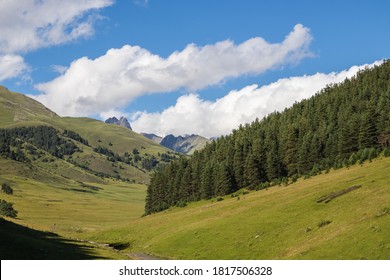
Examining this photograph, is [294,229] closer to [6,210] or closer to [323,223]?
[323,223]

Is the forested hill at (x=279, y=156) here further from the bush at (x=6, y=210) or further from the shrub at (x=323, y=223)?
the bush at (x=6, y=210)

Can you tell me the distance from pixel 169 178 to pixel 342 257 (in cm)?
13565

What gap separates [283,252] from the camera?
168ft

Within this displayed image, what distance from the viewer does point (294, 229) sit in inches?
2287

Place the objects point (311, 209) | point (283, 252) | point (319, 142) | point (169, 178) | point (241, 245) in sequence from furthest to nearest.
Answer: point (169, 178) < point (319, 142) < point (311, 209) < point (241, 245) < point (283, 252)

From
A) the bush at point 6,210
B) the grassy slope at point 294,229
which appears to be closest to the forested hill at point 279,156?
the grassy slope at point 294,229

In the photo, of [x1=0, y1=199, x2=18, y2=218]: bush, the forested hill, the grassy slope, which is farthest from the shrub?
[x1=0, y1=199, x2=18, y2=218]: bush

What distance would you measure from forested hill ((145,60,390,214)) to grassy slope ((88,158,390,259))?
34.2 m

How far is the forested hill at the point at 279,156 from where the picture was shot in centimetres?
12131

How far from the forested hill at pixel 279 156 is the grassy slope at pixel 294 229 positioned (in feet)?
112

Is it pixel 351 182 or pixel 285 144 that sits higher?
pixel 285 144

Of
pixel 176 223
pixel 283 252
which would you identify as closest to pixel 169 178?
pixel 176 223
